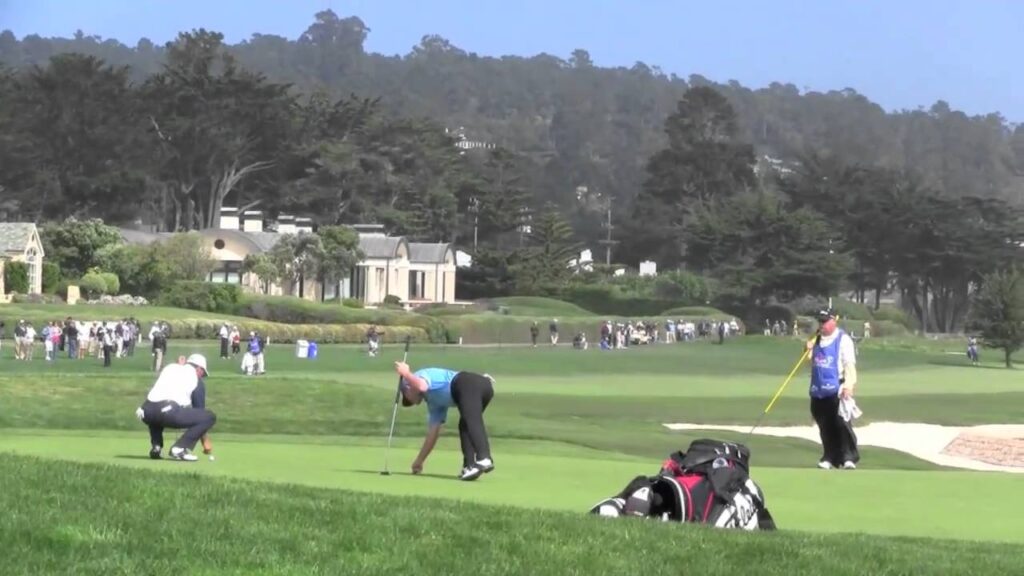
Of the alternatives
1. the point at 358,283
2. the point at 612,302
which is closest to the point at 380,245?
the point at 358,283

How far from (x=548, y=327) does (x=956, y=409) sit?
44729mm

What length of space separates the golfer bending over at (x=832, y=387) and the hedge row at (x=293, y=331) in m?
51.3

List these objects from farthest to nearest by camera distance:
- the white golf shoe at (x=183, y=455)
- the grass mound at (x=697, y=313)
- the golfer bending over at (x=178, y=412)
Answer: the grass mound at (x=697, y=313), the golfer bending over at (x=178, y=412), the white golf shoe at (x=183, y=455)

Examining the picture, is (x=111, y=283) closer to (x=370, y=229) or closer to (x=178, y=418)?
(x=370, y=229)

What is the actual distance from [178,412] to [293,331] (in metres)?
57.6

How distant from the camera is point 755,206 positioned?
12225cm

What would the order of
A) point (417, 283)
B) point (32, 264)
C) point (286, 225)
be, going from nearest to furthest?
point (32, 264) → point (286, 225) → point (417, 283)

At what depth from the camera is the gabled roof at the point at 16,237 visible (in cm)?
8031

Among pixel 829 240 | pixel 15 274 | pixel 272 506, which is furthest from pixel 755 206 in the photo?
pixel 272 506

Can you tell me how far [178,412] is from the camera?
17.1 meters

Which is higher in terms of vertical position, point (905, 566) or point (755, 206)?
point (755, 206)

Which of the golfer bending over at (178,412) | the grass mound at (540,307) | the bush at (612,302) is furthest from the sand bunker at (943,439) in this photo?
the bush at (612,302)

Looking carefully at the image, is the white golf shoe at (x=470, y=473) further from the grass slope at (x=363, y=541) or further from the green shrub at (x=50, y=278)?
the green shrub at (x=50, y=278)

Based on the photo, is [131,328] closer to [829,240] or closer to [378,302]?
[378,302]
